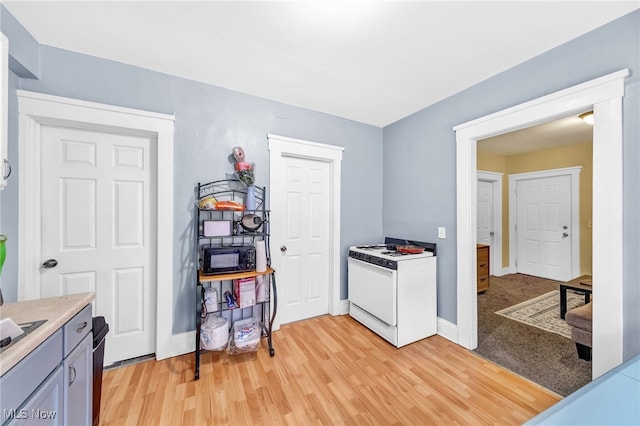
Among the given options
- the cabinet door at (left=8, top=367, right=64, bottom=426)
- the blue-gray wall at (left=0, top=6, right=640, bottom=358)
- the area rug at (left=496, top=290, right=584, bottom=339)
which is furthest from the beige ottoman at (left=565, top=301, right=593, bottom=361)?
the cabinet door at (left=8, top=367, right=64, bottom=426)

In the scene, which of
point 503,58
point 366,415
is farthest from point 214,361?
point 503,58

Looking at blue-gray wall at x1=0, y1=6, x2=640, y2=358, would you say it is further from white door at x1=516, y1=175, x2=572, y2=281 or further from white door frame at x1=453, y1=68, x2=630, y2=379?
white door at x1=516, y1=175, x2=572, y2=281

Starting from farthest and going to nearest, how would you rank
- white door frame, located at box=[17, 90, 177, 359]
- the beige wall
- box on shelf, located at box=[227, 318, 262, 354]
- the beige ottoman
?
the beige wall → box on shelf, located at box=[227, 318, 262, 354] → the beige ottoman → white door frame, located at box=[17, 90, 177, 359]

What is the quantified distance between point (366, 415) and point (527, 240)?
17.0ft

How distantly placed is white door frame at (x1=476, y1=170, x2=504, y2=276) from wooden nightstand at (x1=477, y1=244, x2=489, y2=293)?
1.27m

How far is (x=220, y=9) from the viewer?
4.87 ft

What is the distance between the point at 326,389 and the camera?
1.78 meters

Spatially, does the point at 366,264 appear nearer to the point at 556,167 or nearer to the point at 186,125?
A: the point at 186,125

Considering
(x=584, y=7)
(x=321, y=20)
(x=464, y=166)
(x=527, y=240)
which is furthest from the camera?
(x=527, y=240)

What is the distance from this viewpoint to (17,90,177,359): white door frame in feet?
5.65

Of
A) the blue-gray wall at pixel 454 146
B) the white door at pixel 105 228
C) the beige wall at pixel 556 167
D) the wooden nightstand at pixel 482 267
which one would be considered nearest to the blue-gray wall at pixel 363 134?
the blue-gray wall at pixel 454 146

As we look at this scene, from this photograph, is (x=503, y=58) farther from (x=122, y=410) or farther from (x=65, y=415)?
(x=122, y=410)

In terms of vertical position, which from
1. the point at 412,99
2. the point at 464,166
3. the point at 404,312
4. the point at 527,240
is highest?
the point at 412,99

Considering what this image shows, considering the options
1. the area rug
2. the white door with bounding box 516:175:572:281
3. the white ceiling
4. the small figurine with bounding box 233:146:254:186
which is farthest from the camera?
the white door with bounding box 516:175:572:281
